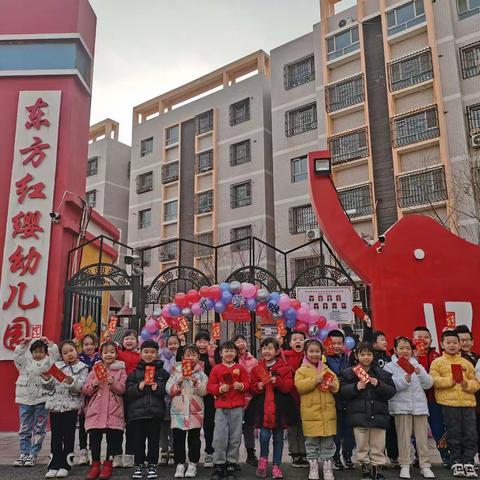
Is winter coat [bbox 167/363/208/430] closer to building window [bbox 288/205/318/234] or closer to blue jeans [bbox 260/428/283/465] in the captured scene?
blue jeans [bbox 260/428/283/465]

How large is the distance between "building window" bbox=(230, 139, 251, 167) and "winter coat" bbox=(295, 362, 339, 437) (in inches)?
805

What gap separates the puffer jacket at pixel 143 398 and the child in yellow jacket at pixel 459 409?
9.67 ft

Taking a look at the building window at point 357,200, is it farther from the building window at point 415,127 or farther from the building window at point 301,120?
the building window at point 301,120

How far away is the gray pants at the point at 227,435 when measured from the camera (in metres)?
4.71

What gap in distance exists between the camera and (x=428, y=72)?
18.4 metres

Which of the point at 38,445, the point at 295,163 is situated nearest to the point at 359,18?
the point at 295,163

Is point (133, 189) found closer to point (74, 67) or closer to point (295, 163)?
point (295, 163)

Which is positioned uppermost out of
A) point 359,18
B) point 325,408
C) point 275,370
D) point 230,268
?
point 359,18

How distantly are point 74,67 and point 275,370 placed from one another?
686 centimetres

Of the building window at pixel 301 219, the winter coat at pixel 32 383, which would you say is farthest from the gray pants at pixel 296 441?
the building window at pixel 301 219

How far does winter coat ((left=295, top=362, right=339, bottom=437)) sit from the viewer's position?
15.1 feet

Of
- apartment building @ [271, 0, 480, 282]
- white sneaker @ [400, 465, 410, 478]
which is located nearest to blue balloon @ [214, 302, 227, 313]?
white sneaker @ [400, 465, 410, 478]

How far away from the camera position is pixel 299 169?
22156 millimetres

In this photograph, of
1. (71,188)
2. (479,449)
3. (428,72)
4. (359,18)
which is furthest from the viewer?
(359,18)
